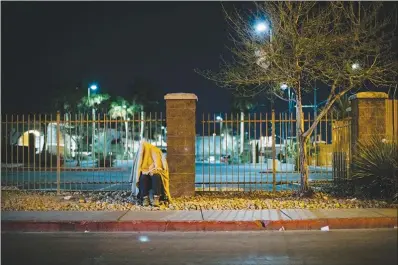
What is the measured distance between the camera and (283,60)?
1286 centimetres

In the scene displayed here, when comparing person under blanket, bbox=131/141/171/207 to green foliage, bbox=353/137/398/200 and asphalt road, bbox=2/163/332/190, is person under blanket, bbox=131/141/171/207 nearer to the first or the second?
asphalt road, bbox=2/163/332/190

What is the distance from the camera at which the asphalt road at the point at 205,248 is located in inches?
285

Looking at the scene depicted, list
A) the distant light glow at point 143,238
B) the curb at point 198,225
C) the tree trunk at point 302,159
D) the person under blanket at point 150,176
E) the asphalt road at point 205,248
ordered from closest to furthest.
Answer: the asphalt road at point 205,248
the distant light glow at point 143,238
the curb at point 198,225
the person under blanket at point 150,176
the tree trunk at point 302,159

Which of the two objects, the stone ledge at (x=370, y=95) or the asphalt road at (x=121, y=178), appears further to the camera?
the asphalt road at (x=121, y=178)

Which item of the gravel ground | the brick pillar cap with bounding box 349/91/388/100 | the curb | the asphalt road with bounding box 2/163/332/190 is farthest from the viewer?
the asphalt road with bounding box 2/163/332/190

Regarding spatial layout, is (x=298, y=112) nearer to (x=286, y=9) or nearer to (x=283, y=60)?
(x=283, y=60)

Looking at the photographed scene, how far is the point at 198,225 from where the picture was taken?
9.90 metres

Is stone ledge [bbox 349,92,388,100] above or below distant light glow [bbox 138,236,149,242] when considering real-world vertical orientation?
above

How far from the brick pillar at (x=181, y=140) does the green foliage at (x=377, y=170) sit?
13.6ft

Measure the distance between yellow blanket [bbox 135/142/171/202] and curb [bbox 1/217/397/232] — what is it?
218 centimetres

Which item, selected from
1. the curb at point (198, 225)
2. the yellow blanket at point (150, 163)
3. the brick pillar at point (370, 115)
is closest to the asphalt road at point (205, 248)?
the curb at point (198, 225)

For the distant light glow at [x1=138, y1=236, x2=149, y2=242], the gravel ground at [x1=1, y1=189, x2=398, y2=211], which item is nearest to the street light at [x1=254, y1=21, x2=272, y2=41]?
the gravel ground at [x1=1, y1=189, x2=398, y2=211]

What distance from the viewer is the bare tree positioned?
496 inches

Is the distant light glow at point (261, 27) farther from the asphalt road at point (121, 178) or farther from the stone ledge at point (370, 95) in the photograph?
the asphalt road at point (121, 178)
